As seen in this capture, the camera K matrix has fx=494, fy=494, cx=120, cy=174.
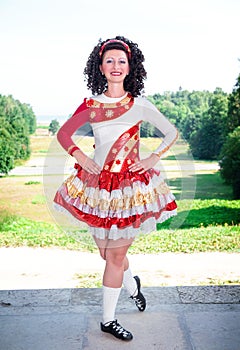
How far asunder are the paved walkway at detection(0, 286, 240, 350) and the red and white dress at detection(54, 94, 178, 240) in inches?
18.2

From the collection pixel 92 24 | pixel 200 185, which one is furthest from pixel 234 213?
pixel 92 24

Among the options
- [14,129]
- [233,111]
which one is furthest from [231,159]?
[14,129]

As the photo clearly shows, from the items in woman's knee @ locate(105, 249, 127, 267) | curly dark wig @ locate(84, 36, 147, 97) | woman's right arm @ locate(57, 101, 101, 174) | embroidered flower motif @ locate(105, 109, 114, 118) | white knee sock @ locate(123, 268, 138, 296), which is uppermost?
curly dark wig @ locate(84, 36, 147, 97)

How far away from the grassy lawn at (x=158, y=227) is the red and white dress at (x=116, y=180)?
0.42 m

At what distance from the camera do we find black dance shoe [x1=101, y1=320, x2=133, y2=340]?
196 cm

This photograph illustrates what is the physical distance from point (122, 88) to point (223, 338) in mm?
1090

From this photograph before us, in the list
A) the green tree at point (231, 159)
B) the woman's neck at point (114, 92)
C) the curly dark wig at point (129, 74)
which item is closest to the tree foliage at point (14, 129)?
the green tree at point (231, 159)

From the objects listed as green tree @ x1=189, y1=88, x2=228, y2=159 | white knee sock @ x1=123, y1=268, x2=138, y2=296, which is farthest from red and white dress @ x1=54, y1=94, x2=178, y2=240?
green tree @ x1=189, y1=88, x2=228, y2=159

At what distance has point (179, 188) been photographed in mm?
2162

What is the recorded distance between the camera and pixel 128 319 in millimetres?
2197

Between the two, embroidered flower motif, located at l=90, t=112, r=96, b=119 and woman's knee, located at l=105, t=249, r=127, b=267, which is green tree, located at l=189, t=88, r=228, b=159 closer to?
embroidered flower motif, located at l=90, t=112, r=96, b=119

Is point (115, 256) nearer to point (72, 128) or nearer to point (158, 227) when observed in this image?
Result: point (72, 128)

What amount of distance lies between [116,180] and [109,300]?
0.48m

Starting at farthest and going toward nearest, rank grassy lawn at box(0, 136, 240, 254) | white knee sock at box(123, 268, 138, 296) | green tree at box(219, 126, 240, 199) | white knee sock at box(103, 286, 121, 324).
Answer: green tree at box(219, 126, 240, 199) → grassy lawn at box(0, 136, 240, 254) → white knee sock at box(123, 268, 138, 296) → white knee sock at box(103, 286, 121, 324)
